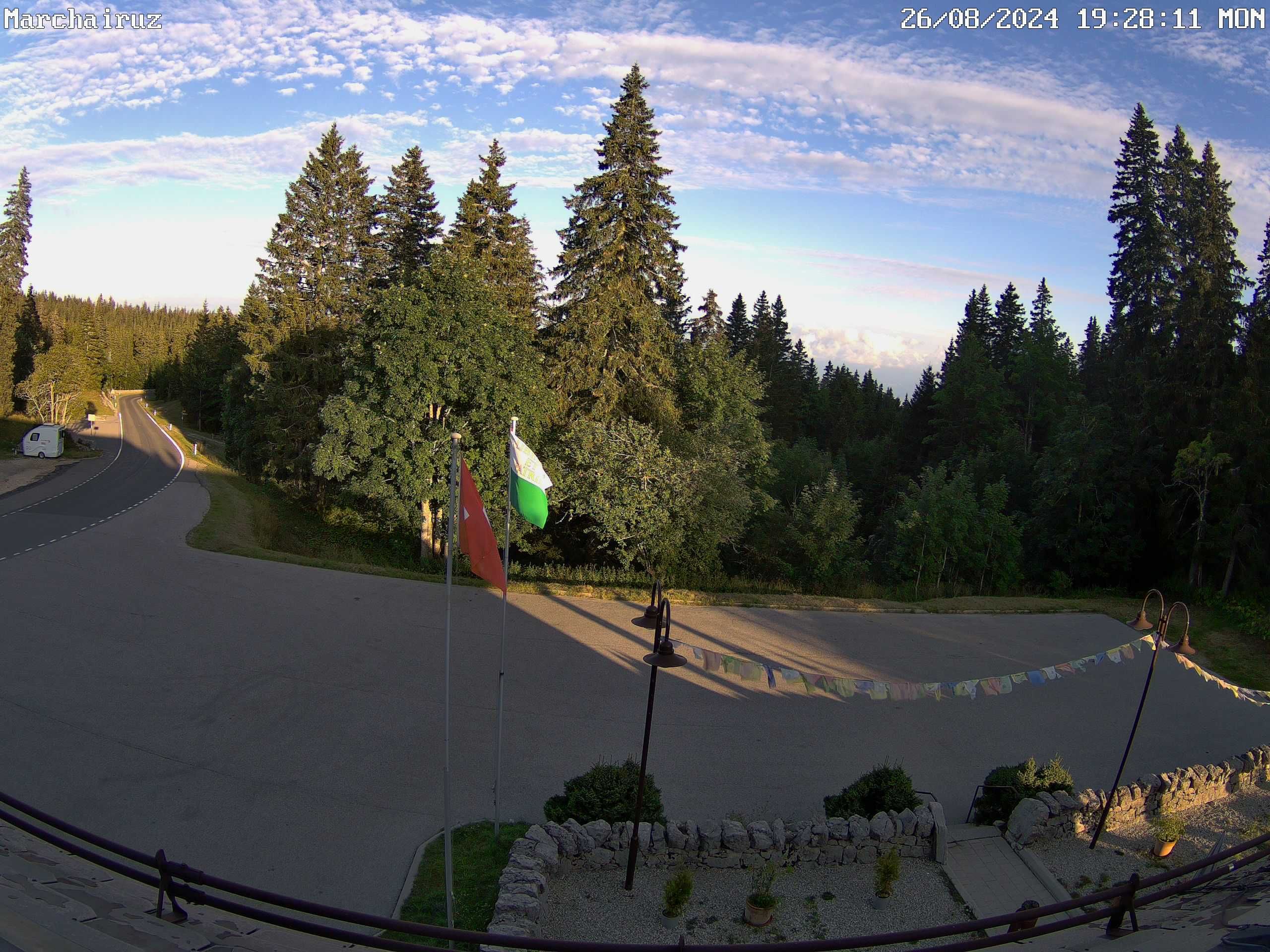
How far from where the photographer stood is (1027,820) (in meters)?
9.14

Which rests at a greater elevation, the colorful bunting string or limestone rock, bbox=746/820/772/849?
the colorful bunting string

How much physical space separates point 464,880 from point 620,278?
23.1m

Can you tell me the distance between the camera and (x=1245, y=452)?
24688mm

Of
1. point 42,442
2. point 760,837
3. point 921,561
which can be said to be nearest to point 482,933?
point 760,837

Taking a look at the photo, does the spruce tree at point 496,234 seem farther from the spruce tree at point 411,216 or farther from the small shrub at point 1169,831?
the small shrub at point 1169,831

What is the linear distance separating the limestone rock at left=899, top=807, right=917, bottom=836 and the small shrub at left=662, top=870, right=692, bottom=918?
9.38 ft

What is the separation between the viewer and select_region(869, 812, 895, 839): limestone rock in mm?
8531

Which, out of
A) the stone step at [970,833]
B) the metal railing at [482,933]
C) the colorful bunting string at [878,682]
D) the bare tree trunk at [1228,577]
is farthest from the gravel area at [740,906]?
the bare tree trunk at [1228,577]

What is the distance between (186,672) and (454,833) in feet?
22.0

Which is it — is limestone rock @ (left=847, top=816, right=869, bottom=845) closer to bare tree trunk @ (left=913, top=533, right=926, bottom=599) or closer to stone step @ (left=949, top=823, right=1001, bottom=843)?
stone step @ (left=949, top=823, right=1001, bottom=843)

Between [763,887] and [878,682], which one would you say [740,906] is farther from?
[878,682]

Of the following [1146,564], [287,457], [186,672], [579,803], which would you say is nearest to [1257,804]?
[579,803]

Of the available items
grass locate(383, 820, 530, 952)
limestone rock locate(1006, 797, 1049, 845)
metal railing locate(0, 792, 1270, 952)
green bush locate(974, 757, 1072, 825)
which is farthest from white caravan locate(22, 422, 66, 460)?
limestone rock locate(1006, 797, 1049, 845)

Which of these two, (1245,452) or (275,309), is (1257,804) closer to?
(1245,452)
